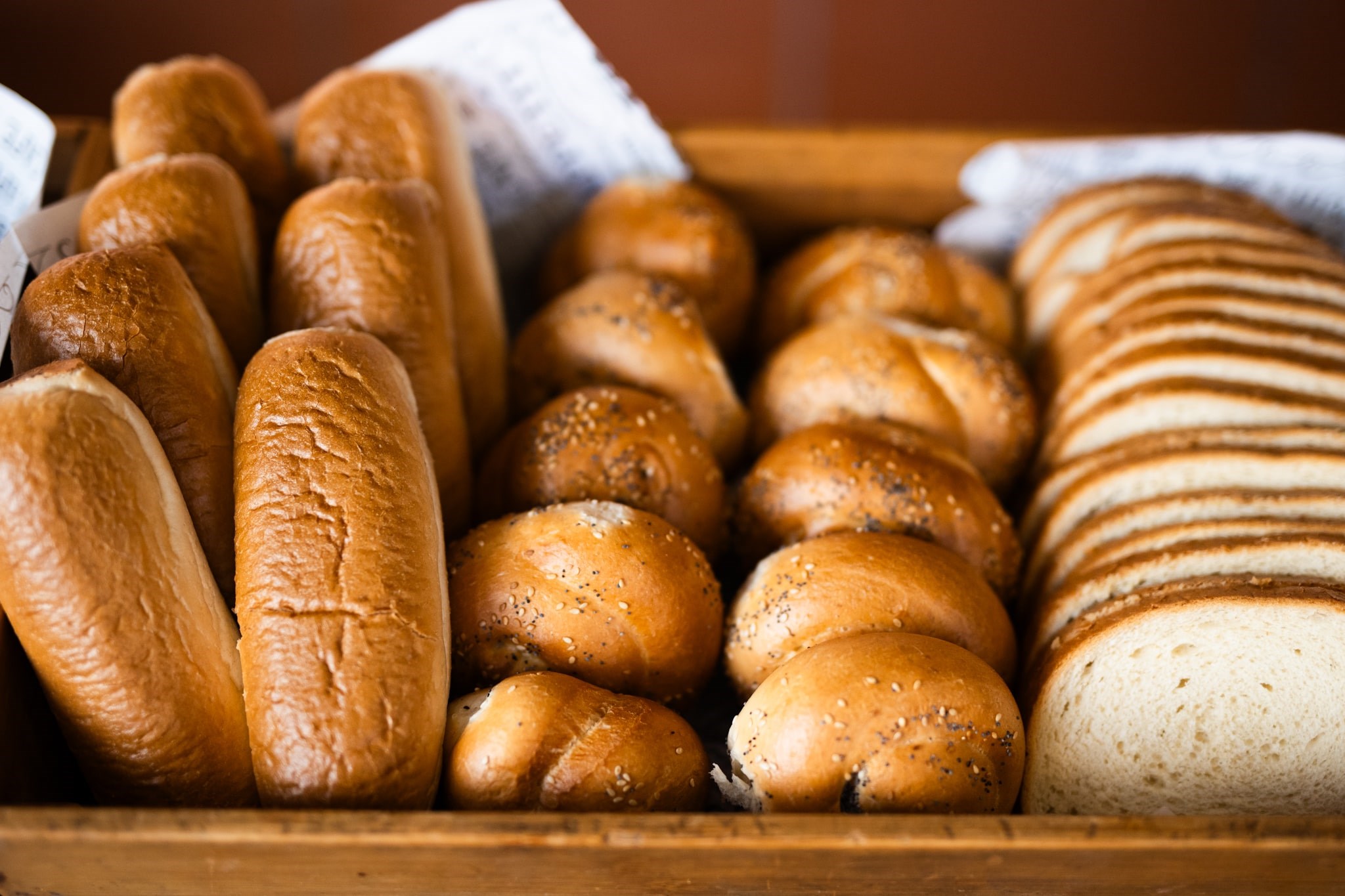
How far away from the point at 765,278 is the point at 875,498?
809mm

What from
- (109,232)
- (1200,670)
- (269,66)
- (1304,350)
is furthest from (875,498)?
(269,66)

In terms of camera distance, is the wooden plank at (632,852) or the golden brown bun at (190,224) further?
the golden brown bun at (190,224)

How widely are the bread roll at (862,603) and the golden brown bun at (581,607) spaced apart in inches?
3.3

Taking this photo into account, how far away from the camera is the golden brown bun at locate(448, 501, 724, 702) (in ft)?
4.12

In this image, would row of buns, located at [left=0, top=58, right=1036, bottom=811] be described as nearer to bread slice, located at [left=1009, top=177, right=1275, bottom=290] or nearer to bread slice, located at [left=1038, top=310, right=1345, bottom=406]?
bread slice, located at [left=1038, top=310, right=1345, bottom=406]

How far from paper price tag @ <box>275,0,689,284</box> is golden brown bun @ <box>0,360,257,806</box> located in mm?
995

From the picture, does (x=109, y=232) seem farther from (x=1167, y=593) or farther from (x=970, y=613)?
(x=1167, y=593)

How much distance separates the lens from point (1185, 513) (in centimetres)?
141

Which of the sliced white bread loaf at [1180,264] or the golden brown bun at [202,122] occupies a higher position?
the golden brown bun at [202,122]

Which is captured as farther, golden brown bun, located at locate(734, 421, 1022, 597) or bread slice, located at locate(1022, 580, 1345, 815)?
golden brown bun, located at locate(734, 421, 1022, 597)

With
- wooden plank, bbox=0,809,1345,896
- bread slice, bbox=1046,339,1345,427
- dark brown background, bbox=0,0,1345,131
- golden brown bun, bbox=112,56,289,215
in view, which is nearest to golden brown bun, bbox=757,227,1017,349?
bread slice, bbox=1046,339,1345,427

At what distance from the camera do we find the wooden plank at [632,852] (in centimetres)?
99

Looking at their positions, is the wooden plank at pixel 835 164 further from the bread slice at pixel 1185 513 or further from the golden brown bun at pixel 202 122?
the bread slice at pixel 1185 513

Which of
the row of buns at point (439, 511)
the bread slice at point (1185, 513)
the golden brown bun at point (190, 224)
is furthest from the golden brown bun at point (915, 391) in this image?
the golden brown bun at point (190, 224)
